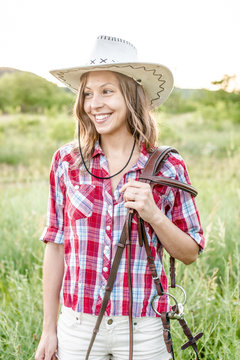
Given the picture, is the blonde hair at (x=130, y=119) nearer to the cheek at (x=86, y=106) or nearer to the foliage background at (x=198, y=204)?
the cheek at (x=86, y=106)

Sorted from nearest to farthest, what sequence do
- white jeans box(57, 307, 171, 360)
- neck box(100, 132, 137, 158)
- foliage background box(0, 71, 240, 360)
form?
white jeans box(57, 307, 171, 360) < neck box(100, 132, 137, 158) < foliage background box(0, 71, 240, 360)

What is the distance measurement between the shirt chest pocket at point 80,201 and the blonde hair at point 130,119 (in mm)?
147

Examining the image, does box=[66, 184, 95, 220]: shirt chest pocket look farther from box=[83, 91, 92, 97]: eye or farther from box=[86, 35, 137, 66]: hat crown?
box=[86, 35, 137, 66]: hat crown

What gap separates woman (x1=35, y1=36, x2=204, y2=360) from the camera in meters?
1.64

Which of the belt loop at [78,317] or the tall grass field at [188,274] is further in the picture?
the tall grass field at [188,274]

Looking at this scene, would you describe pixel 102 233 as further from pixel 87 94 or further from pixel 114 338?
pixel 87 94

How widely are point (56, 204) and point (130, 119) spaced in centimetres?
49

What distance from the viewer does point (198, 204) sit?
193 inches

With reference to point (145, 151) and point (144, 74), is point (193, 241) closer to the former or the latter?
point (145, 151)

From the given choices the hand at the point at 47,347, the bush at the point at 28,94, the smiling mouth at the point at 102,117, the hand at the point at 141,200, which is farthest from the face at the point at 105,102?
the bush at the point at 28,94

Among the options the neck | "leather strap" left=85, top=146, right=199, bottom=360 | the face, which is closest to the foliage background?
the neck

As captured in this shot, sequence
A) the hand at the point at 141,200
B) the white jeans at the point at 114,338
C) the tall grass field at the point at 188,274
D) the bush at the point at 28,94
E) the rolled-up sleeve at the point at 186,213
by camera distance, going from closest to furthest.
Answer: the hand at the point at 141,200
the white jeans at the point at 114,338
the rolled-up sleeve at the point at 186,213
the tall grass field at the point at 188,274
the bush at the point at 28,94

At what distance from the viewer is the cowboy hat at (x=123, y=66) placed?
67.3 inches

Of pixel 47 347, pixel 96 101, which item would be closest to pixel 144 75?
pixel 96 101
